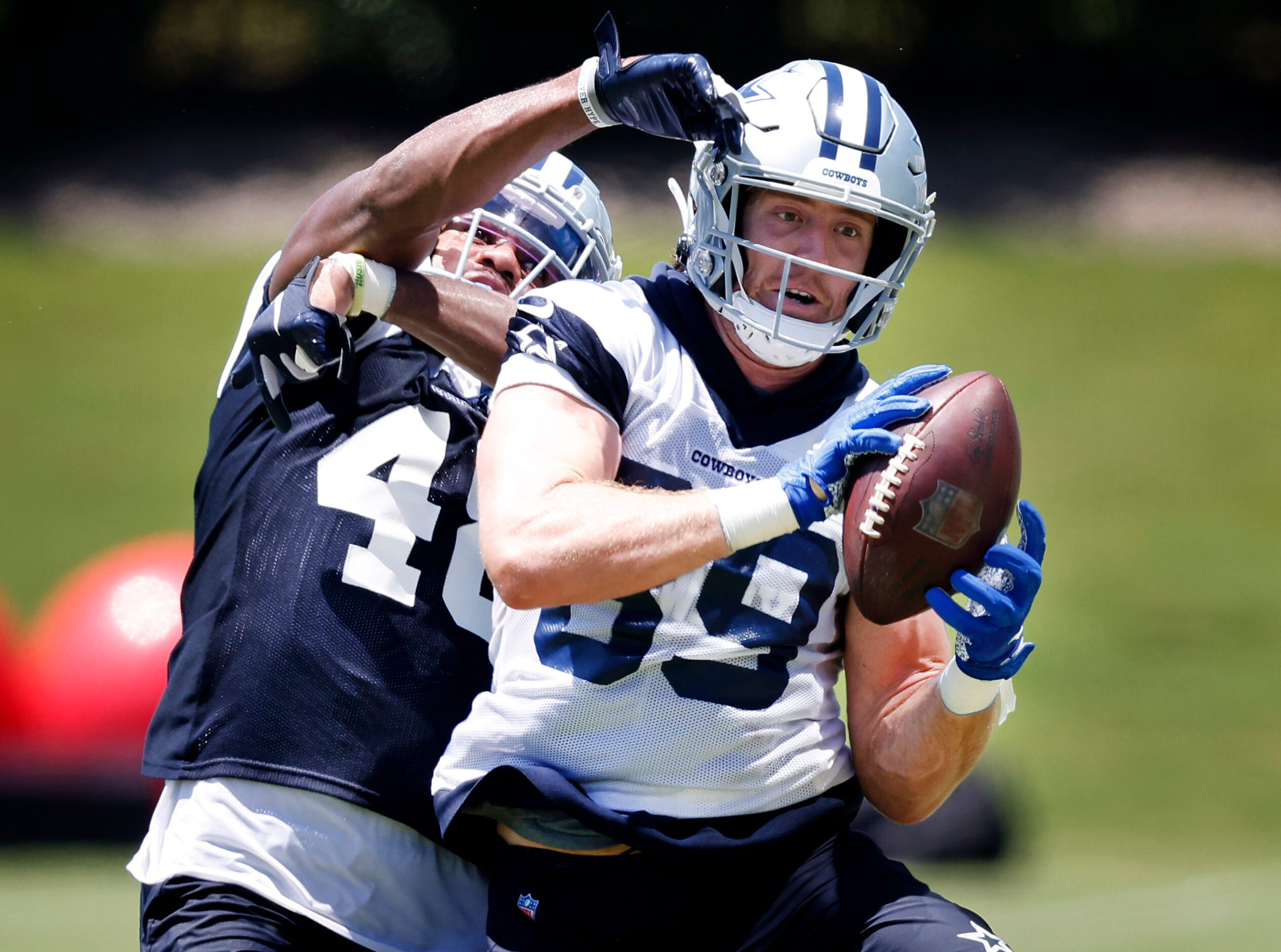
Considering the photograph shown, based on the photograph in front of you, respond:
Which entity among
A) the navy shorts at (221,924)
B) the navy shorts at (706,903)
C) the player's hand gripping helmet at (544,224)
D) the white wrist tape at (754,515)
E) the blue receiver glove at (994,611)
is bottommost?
the navy shorts at (221,924)

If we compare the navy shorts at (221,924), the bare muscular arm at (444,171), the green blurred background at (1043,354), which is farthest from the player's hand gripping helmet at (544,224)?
the green blurred background at (1043,354)

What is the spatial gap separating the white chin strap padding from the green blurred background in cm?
204

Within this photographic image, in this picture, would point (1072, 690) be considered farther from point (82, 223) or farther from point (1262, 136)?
point (82, 223)

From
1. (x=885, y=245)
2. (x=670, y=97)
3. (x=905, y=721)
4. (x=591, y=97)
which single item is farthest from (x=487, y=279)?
(x=905, y=721)

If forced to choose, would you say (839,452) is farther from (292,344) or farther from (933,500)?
(292,344)

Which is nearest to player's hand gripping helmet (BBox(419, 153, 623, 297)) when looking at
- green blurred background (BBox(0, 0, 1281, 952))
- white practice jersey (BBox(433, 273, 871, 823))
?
white practice jersey (BBox(433, 273, 871, 823))

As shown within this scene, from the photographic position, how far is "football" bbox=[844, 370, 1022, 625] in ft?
5.73

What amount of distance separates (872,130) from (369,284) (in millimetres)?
859

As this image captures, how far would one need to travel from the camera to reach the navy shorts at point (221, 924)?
205cm

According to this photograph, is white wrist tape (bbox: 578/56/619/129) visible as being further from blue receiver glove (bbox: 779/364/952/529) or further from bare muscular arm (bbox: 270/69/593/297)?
blue receiver glove (bbox: 779/364/952/529)

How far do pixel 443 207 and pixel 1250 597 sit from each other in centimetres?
486

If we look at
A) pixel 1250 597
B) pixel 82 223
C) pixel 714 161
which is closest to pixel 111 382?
pixel 82 223

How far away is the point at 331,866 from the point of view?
219 cm

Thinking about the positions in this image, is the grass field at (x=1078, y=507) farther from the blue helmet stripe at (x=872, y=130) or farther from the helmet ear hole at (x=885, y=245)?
the blue helmet stripe at (x=872, y=130)
